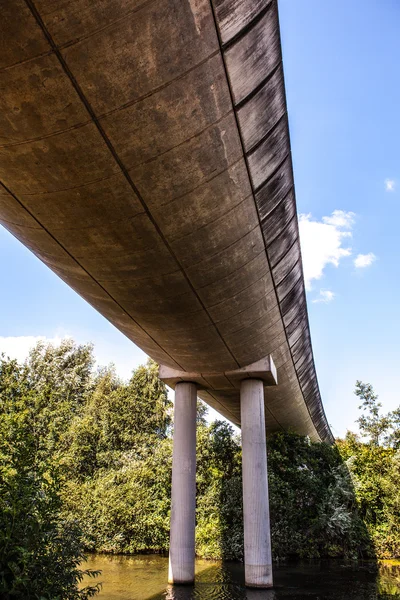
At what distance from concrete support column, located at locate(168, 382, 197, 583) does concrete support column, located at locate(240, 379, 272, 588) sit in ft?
4.29

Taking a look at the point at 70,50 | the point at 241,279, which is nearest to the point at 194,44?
the point at 70,50

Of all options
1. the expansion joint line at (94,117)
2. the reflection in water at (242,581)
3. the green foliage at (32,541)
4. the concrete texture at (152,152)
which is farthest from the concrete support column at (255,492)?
the expansion joint line at (94,117)

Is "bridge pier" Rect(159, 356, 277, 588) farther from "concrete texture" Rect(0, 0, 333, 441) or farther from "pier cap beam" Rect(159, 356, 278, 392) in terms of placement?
"concrete texture" Rect(0, 0, 333, 441)

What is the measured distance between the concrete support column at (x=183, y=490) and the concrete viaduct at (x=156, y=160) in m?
1.49

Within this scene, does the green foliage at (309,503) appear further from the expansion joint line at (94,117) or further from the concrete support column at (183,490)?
the expansion joint line at (94,117)

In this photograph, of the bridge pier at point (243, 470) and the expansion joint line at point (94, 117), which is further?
the bridge pier at point (243, 470)

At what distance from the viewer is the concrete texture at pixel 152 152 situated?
3402 mm

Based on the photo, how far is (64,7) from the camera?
3078 mm

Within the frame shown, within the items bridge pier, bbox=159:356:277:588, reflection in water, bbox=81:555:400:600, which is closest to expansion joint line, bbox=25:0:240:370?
bridge pier, bbox=159:356:277:588

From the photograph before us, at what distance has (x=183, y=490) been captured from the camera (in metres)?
10.3

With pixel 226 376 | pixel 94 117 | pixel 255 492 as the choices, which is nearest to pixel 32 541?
pixel 94 117

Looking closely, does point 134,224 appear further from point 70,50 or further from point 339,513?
point 339,513

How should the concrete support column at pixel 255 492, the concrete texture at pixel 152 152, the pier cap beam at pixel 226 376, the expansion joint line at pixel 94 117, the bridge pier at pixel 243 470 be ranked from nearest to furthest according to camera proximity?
the expansion joint line at pixel 94 117 → the concrete texture at pixel 152 152 → the concrete support column at pixel 255 492 → the bridge pier at pixel 243 470 → the pier cap beam at pixel 226 376

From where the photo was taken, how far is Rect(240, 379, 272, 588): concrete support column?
30.2 ft
